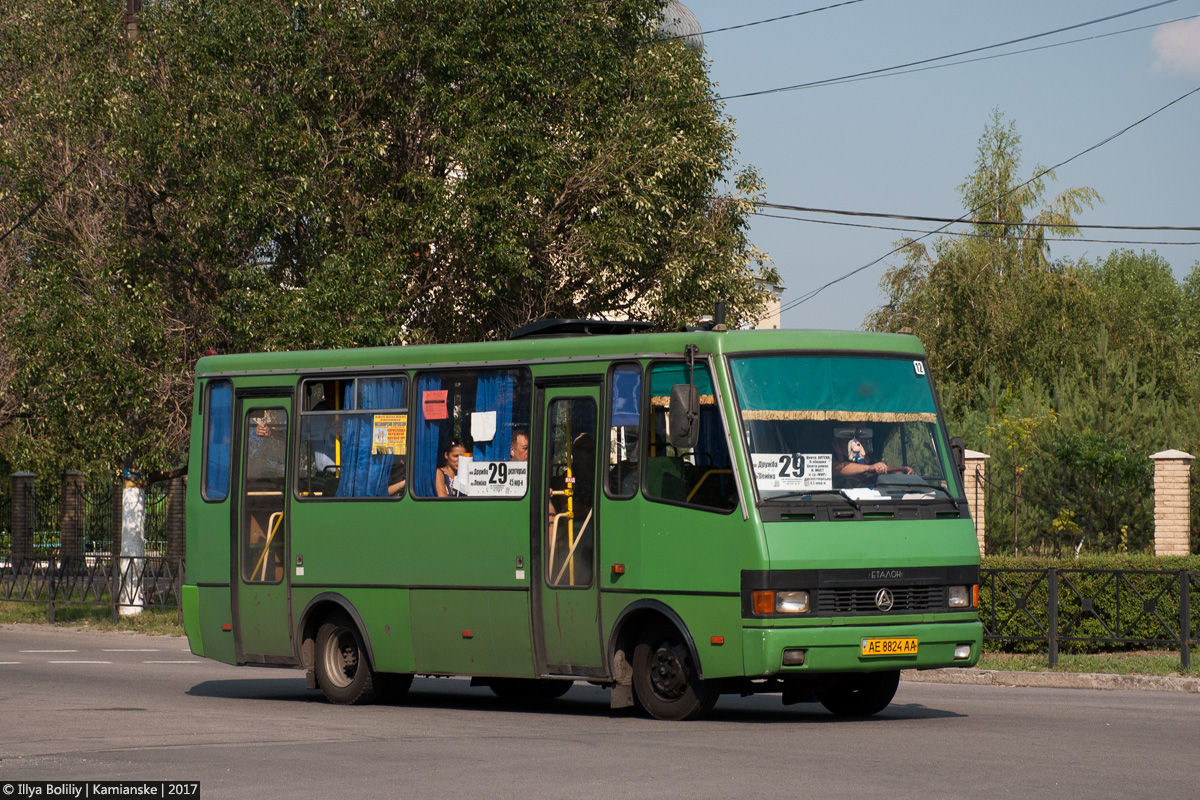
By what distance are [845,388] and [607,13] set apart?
17.8m

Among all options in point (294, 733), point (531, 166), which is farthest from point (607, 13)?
point (294, 733)

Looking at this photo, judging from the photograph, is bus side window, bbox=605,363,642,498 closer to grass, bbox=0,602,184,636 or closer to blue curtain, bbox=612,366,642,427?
blue curtain, bbox=612,366,642,427

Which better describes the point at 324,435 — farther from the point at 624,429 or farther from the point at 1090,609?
the point at 1090,609

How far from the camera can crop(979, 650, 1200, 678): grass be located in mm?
17312

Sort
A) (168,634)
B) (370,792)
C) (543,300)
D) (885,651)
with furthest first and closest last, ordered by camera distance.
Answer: (543,300) → (168,634) → (885,651) → (370,792)

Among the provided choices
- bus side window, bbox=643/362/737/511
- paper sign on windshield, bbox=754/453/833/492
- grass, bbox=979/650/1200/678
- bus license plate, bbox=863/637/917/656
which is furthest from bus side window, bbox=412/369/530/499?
grass, bbox=979/650/1200/678

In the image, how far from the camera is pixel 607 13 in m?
29.0

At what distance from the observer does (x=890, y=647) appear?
11945 millimetres

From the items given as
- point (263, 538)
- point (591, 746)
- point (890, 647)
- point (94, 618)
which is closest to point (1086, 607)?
point (890, 647)

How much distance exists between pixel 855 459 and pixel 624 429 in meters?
1.78

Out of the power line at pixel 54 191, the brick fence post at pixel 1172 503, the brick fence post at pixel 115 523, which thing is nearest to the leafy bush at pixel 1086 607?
the brick fence post at pixel 1172 503

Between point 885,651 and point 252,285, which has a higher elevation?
point 252,285

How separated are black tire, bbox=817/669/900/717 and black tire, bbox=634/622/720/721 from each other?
1351 mm

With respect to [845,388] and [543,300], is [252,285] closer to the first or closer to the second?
[543,300]
